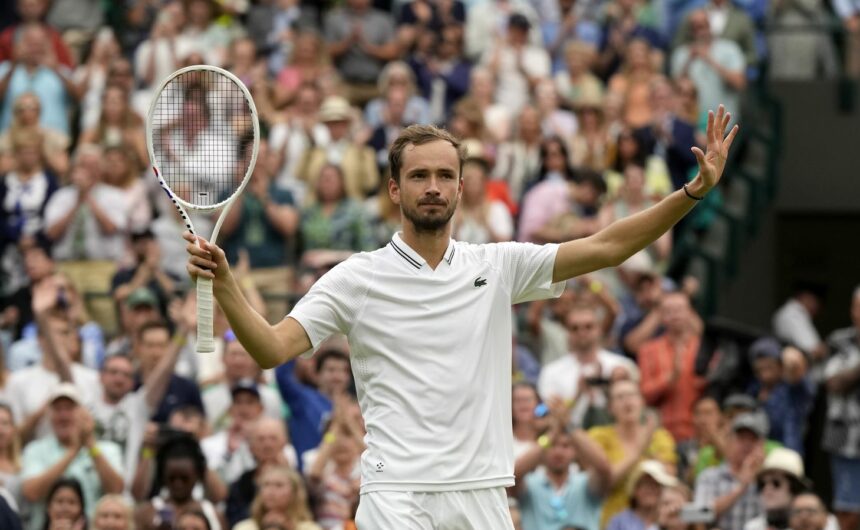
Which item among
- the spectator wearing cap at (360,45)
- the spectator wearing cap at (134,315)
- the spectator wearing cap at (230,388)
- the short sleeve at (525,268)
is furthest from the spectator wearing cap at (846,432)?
the short sleeve at (525,268)

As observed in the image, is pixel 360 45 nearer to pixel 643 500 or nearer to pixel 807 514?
A: pixel 643 500

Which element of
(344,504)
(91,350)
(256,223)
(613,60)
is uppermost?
(613,60)

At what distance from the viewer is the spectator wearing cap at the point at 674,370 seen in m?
13.8

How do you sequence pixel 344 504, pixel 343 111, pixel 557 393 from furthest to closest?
pixel 343 111, pixel 557 393, pixel 344 504

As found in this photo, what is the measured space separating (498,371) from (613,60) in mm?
11338

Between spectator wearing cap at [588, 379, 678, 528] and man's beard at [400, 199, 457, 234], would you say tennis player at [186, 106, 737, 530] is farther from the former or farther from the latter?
spectator wearing cap at [588, 379, 678, 528]

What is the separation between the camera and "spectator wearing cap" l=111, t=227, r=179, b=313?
14312 millimetres

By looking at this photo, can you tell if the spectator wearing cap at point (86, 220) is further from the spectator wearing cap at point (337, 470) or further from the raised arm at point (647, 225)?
the raised arm at point (647, 225)

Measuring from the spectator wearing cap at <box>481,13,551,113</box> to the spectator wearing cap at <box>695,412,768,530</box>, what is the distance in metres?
5.30

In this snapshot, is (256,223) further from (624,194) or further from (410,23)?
(410,23)

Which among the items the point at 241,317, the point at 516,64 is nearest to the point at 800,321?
the point at 516,64

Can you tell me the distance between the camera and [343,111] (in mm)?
16250

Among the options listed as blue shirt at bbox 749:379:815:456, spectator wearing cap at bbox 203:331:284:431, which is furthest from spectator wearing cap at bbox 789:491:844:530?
spectator wearing cap at bbox 203:331:284:431

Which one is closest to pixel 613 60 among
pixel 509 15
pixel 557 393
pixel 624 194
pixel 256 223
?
pixel 509 15
